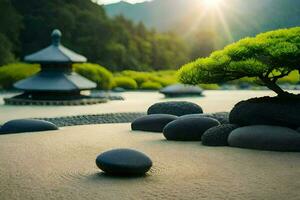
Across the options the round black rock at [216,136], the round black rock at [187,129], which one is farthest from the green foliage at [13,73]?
the round black rock at [216,136]

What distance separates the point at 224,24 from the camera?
4850 inches

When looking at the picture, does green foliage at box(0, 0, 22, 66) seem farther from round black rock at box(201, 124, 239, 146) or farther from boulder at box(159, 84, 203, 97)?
round black rock at box(201, 124, 239, 146)

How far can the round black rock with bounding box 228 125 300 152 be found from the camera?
9.72m

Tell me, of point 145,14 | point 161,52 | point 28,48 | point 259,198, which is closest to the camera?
point 259,198

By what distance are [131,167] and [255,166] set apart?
2.00 metres

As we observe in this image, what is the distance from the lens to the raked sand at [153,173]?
21.0ft

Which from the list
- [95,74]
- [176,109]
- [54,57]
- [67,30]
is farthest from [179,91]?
[67,30]

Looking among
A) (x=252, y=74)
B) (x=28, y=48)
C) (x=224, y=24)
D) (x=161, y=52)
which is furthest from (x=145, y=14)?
(x=252, y=74)

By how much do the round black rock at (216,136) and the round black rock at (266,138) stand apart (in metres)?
0.18

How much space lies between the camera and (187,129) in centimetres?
1138

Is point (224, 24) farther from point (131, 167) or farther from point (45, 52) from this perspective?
point (131, 167)

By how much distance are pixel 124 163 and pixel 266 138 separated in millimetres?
3529

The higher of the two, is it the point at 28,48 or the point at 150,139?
the point at 28,48

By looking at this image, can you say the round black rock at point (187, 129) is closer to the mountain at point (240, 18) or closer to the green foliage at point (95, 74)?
the green foliage at point (95, 74)
